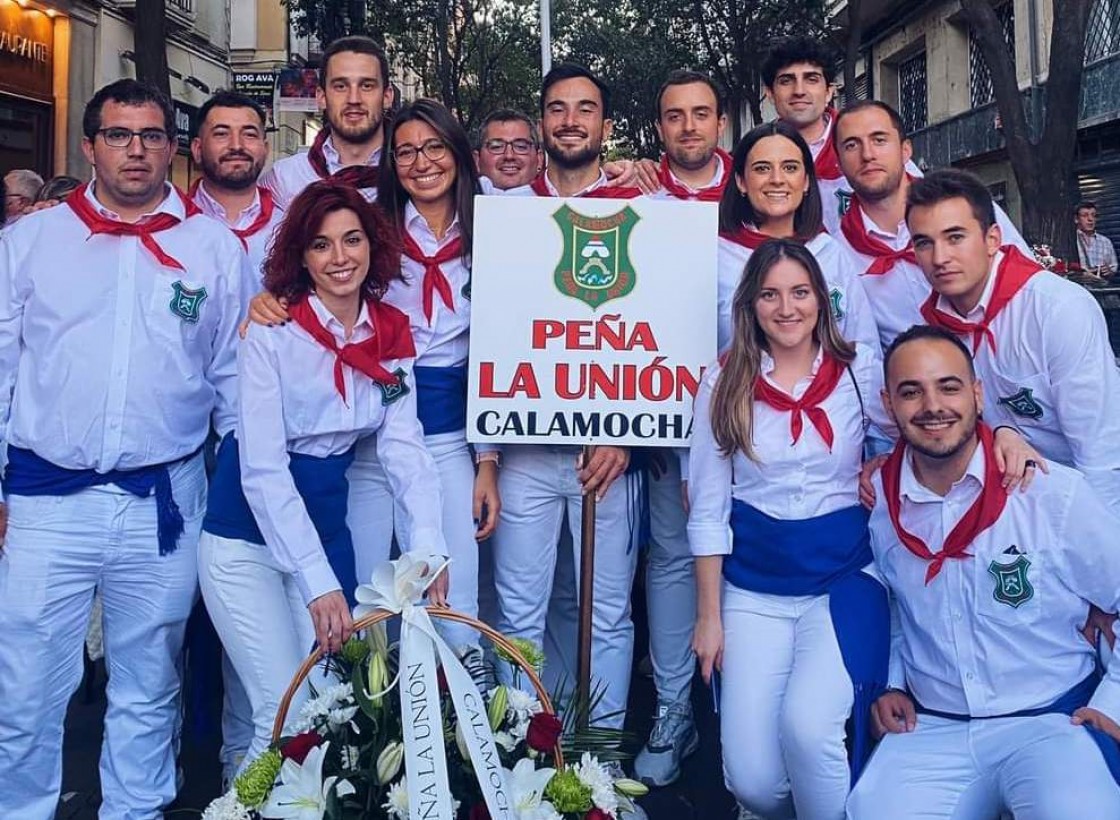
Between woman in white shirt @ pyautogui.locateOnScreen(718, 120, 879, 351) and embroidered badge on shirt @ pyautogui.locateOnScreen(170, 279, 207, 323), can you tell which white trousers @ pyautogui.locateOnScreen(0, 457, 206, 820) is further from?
woman in white shirt @ pyautogui.locateOnScreen(718, 120, 879, 351)

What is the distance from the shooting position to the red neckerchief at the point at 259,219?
15.0 feet

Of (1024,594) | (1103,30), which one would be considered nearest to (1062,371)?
(1024,594)

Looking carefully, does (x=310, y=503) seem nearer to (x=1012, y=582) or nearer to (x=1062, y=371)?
(x=1012, y=582)

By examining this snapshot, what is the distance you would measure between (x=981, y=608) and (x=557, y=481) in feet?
5.20

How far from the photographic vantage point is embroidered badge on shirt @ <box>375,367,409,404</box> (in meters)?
3.57

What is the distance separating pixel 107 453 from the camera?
138 inches

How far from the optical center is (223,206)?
15.5 feet

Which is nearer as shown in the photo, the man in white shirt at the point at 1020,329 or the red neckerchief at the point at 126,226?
the man in white shirt at the point at 1020,329

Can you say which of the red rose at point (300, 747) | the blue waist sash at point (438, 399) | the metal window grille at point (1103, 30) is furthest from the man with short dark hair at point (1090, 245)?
the red rose at point (300, 747)

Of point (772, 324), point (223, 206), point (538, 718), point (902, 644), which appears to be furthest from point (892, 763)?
point (223, 206)

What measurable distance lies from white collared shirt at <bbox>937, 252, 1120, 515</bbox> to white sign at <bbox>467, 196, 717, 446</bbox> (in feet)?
3.25

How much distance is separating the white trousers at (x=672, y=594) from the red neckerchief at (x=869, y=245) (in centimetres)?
112

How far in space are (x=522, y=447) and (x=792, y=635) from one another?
1.22 m

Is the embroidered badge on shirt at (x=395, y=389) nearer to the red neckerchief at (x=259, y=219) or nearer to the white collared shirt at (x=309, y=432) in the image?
the white collared shirt at (x=309, y=432)
